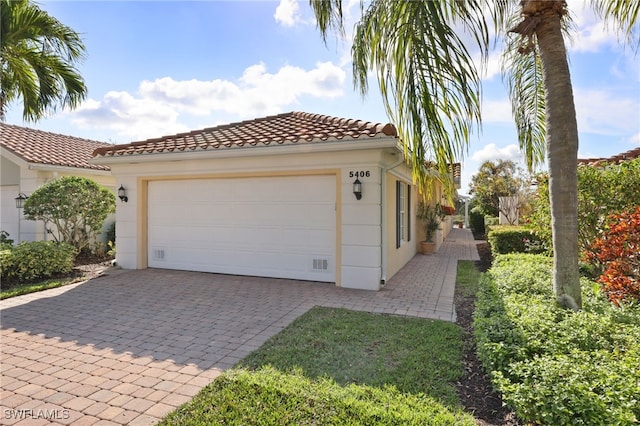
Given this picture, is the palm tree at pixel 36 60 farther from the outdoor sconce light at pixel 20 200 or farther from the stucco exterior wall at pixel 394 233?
the stucco exterior wall at pixel 394 233

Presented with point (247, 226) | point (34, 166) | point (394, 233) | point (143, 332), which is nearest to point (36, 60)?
point (34, 166)

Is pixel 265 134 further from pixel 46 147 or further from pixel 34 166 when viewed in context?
pixel 46 147

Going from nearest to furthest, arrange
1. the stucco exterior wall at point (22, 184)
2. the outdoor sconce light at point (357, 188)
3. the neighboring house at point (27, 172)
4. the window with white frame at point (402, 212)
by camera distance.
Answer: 1. the outdoor sconce light at point (357, 188)
2. the window with white frame at point (402, 212)
3. the neighboring house at point (27, 172)
4. the stucco exterior wall at point (22, 184)

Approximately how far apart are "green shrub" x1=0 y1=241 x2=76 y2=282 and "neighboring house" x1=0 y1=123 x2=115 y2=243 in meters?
4.06

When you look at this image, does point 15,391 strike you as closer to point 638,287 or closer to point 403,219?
point 638,287

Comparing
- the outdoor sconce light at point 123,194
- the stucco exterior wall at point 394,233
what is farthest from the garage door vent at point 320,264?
the outdoor sconce light at point 123,194

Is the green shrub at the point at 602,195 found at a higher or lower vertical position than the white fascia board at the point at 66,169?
lower

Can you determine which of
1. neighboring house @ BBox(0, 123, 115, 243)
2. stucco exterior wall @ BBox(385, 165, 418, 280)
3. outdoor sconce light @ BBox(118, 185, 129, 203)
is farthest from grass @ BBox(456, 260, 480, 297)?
neighboring house @ BBox(0, 123, 115, 243)

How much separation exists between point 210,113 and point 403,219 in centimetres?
998

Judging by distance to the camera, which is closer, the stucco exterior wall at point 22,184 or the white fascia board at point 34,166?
the white fascia board at point 34,166

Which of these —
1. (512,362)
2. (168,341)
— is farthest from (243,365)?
(512,362)

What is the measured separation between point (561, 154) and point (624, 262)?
2.34 meters

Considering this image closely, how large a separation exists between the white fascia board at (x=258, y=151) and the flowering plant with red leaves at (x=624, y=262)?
408 cm

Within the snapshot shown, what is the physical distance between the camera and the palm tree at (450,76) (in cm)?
433
